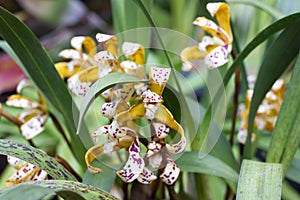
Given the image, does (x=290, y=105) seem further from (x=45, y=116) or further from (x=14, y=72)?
(x=14, y=72)

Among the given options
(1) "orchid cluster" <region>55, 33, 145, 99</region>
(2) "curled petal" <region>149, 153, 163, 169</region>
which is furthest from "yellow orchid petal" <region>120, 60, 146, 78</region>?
(2) "curled petal" <region>149, 153, 163, 169</region>

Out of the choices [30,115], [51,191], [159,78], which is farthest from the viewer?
[30,115]

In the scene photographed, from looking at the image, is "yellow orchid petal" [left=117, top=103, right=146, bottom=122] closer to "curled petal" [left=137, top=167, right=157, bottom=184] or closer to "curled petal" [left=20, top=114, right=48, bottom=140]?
"curled petal" [left=137, top=167, right=157, bottom=184]

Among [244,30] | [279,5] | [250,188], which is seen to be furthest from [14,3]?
[250,188]

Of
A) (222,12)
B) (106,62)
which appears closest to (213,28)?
(222,12)

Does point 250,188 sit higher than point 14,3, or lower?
higher

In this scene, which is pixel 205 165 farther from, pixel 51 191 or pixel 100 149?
pixel 51 191
